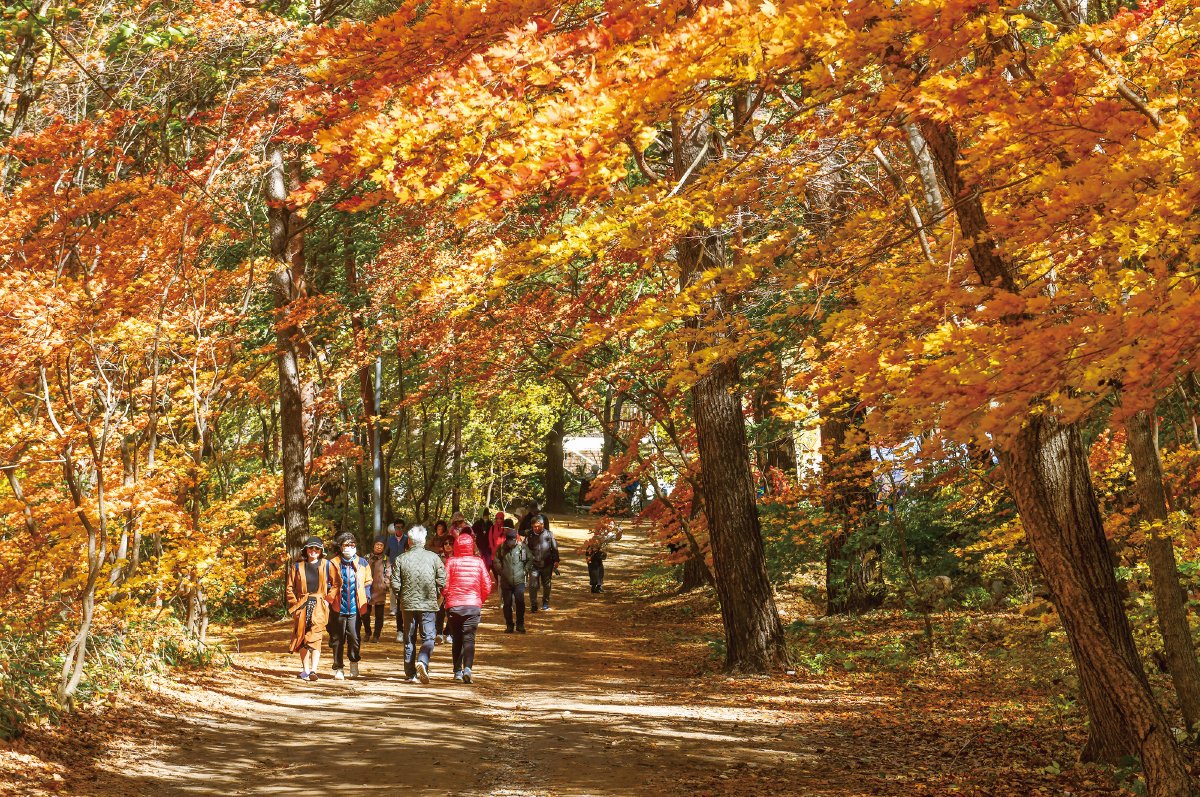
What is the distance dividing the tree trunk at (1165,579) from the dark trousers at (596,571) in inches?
613

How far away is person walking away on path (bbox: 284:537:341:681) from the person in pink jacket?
1.35 metres

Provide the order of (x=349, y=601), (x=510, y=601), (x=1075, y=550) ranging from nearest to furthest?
1. (x=1075, y=550)
2. (x=349, y=601)
3. (x=510, y=601)

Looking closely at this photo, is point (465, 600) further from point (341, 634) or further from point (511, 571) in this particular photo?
point (511, 571)

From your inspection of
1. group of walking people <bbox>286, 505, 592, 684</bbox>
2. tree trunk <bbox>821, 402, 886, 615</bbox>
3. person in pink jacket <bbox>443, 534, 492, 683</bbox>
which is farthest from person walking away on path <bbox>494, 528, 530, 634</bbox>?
tree trunk <bbox>821, 402, 886, 615</bbox>

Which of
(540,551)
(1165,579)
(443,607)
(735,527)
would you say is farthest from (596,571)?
(1165,579)

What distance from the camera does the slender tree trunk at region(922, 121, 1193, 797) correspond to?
20.3ft

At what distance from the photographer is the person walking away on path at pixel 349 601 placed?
11094 mm

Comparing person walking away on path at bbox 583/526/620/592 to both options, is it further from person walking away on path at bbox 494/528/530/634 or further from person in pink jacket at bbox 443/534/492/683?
person in pink jacket at bbox 443/534/492/683

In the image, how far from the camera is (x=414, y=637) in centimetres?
1107

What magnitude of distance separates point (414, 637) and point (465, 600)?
2.61 ft

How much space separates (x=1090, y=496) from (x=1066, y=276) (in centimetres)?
151

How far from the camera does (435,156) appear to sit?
5840 millimetres

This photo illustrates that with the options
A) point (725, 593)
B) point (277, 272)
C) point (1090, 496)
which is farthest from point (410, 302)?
point (1090, 496)

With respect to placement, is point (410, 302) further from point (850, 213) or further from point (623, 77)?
point (623, 77)
